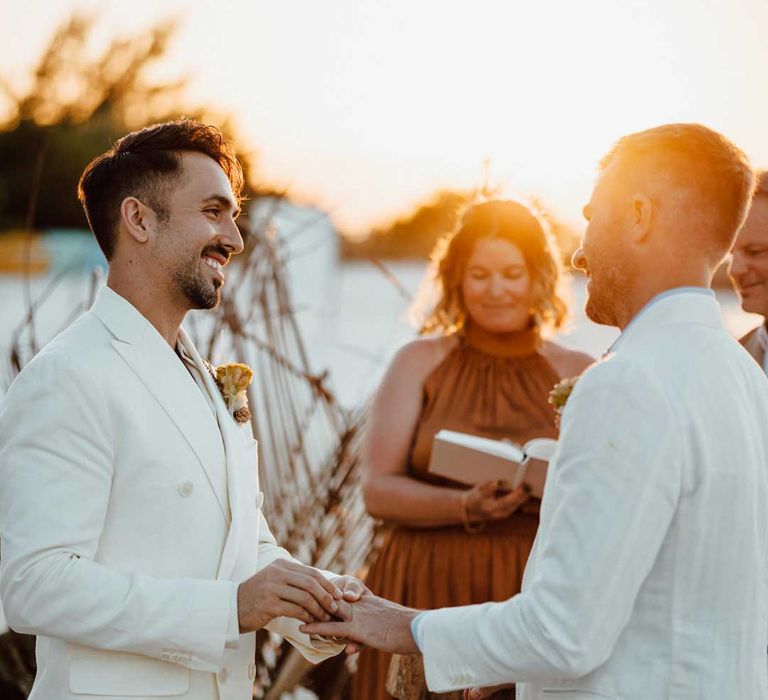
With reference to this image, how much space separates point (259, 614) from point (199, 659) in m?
0.15

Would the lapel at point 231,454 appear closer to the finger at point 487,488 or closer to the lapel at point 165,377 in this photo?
the lapel at point 165,377

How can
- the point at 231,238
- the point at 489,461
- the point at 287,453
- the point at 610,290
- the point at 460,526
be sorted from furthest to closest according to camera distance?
the point at 287,453, the point at 460,526, the point at 489,461, the point at 231,238, the point at 610,290

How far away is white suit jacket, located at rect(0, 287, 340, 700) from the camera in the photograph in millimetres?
2275

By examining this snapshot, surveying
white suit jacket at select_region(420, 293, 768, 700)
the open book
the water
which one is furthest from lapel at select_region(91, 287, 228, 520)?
the water

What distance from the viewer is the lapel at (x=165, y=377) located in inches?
98.1

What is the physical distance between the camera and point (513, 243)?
4117 millimetres

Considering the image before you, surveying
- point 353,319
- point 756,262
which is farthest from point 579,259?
point 353,319

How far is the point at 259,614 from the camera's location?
2.43 meters

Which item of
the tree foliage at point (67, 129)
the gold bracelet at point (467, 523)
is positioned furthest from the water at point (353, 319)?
the tree foliage at point (67, 129)

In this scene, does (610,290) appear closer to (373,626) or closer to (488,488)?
(373,626)

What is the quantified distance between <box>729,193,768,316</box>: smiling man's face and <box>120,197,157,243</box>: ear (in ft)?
5.80

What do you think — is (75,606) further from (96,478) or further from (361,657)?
(361,657)

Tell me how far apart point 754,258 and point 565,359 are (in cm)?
88

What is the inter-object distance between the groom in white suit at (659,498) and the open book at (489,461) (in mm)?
1375
